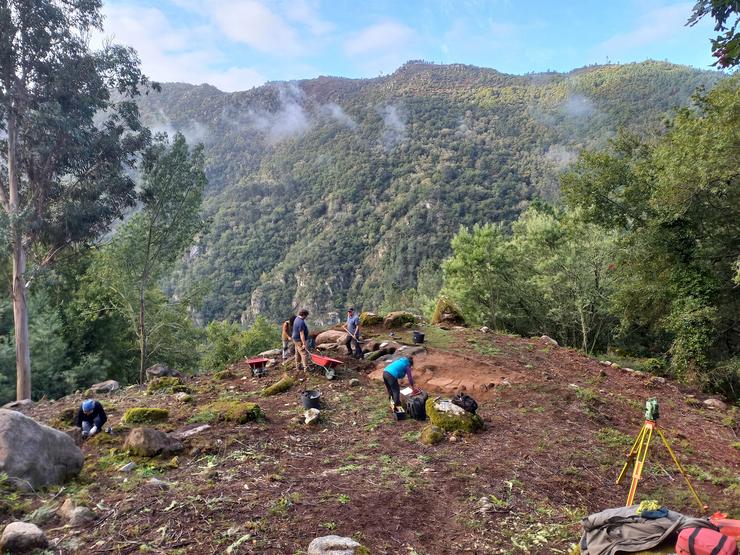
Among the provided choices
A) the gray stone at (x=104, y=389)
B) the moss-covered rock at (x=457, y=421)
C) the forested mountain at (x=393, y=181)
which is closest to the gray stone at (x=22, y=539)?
the moss-covered rock at (x=457, y=421)

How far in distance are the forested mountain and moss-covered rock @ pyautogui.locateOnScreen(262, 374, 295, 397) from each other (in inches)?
2035

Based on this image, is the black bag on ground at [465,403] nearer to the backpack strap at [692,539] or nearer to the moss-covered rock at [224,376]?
the backpack strap at [692,539]

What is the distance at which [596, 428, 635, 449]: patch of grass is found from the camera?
25.7ft

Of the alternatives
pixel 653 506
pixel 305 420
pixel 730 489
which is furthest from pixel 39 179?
pixel 730 489

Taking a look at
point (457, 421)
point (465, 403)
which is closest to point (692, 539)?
point (457, 421)

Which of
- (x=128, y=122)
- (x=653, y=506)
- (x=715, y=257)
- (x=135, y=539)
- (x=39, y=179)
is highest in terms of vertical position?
(x=128, y=122)

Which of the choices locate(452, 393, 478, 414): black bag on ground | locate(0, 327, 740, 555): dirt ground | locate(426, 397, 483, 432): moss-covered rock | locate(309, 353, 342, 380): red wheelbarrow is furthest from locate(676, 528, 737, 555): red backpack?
locate(309, 353, 342, 380): red wheelbarrow

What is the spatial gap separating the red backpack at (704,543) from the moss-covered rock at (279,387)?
8.83 m

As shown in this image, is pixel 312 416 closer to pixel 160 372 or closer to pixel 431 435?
pixel 431 435

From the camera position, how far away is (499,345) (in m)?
15.2

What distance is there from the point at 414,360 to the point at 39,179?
15.1 meters

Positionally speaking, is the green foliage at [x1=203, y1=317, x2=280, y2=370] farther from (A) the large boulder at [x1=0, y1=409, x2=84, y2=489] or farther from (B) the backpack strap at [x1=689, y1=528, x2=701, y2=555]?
(B) the backpack strap at [x1=689, y1=528, x2=701, y2=555]

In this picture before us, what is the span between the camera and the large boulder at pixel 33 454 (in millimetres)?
5535

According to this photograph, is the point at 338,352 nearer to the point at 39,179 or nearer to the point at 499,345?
the point at 499,345
